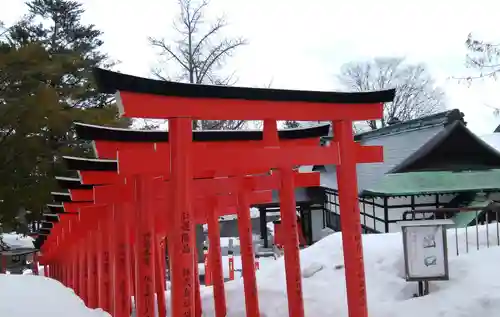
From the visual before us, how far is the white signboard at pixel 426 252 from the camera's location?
5949 millimetres

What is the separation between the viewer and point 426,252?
596 cm

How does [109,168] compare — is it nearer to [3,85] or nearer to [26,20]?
[3,85]

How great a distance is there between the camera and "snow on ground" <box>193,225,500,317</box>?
5555 mm

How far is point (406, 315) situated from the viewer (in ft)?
18.5

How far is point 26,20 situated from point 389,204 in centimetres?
1943

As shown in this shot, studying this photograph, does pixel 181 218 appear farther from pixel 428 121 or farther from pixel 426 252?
pixel 428 121

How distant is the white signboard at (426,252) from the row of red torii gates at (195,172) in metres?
0.96

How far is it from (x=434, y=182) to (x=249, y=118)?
9.89 meters

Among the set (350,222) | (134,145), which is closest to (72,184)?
(134,145)

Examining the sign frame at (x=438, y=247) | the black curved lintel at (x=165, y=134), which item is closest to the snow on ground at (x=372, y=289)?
the sign frame at (x=438, y=247)

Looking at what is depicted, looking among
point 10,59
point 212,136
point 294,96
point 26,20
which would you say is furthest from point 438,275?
point 26,20

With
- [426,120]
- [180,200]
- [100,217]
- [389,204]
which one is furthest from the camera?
[426,120]

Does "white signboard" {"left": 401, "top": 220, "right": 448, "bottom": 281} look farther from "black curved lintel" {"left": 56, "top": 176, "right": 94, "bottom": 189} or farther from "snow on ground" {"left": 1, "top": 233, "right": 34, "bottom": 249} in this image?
"snow on ground" {"left": 1, "top": 233, "right": 34, "bottom": 249}

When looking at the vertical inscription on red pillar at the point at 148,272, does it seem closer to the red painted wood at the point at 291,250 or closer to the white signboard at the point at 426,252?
the red painted wood at the point at 291,250
